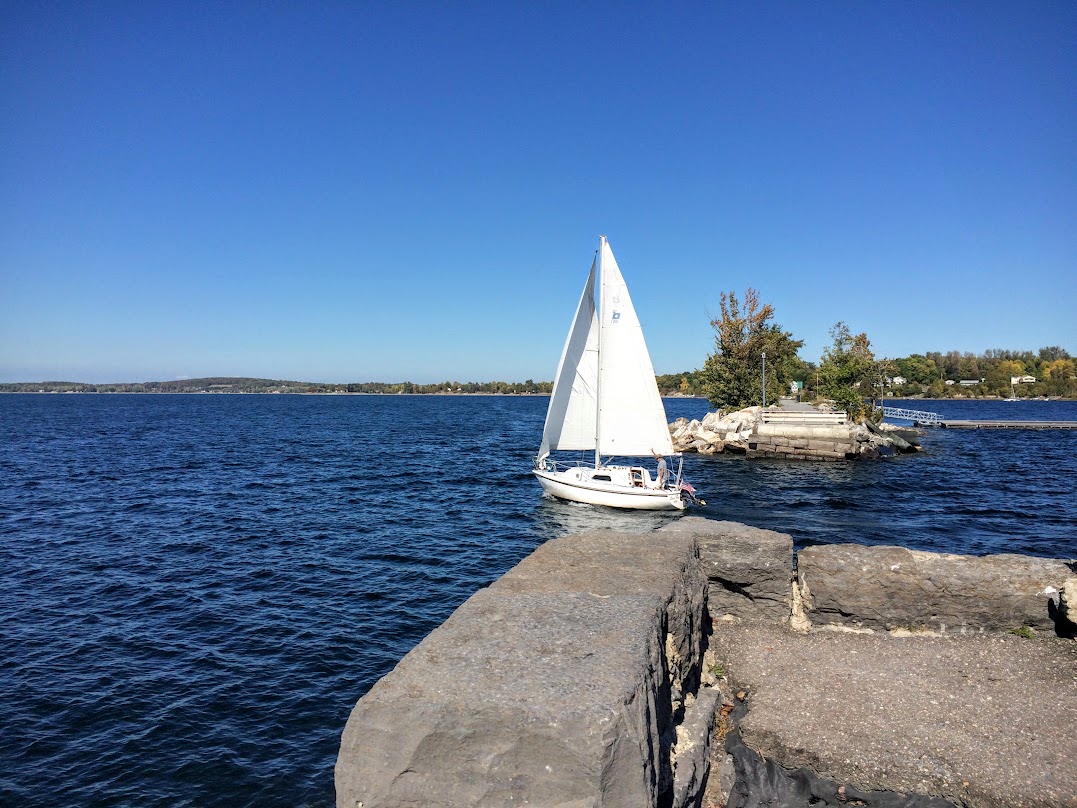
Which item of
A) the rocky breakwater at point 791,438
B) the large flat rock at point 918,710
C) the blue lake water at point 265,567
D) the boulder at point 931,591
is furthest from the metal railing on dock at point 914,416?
the large flat rock at point 918,710

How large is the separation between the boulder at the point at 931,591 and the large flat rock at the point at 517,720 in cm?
407

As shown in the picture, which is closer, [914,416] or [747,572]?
[747,572]

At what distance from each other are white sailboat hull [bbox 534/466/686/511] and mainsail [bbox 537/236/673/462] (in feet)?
5.70

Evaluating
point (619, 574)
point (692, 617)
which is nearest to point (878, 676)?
point (692, 617)

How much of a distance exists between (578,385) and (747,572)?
71.7 feet

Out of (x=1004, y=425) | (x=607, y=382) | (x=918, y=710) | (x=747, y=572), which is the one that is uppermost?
(x=607, y=382)

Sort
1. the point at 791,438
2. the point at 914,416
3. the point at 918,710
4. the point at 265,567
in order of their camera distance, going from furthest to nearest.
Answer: the point at 914,416 < the point at 791,438 < the point at 265,567 < the point at 918,710

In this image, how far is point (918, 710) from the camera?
20.4ft

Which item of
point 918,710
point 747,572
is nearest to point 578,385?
point 747,572

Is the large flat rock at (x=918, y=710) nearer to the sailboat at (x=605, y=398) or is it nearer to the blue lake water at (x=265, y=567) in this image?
the blue lake water at (x=265, y=567)

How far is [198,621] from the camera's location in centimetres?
1461

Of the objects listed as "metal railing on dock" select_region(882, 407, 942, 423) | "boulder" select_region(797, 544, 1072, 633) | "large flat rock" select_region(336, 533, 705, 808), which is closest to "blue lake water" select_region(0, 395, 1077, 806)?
"large flat rock" select_region(336, 533, 705, 808)

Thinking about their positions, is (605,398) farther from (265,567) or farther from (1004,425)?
(1004,425)

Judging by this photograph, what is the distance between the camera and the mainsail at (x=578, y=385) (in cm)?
2914
